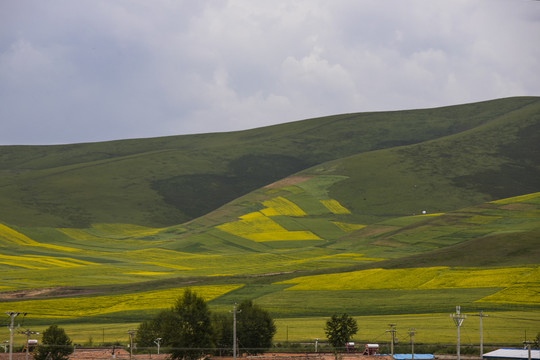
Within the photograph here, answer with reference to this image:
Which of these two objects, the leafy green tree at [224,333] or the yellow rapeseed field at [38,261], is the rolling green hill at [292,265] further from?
the leafy green tree at [224,333]

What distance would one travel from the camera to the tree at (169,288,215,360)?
6406 cm

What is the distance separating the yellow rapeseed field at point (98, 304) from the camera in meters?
91.5

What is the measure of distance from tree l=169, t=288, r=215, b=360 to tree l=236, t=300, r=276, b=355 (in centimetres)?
531

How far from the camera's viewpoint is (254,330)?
2761 inches

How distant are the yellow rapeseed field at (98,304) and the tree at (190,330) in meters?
24.3

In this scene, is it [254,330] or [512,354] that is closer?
[512,354]

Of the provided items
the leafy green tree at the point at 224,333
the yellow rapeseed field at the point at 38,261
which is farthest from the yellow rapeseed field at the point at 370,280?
the yellow rapeseed field at the point at 38,261

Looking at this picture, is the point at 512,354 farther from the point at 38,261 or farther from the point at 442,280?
the point at 38,261

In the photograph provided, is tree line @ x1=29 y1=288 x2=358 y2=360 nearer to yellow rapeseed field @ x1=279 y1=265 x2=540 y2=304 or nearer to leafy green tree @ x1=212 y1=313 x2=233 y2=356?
leafy green tree @ x1=212 y1=313 x2=233 y2=356

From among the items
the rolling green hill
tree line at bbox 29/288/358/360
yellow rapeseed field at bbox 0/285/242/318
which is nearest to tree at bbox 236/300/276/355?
tree line at bbox 29/288/358/360

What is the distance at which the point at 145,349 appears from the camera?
234 feet

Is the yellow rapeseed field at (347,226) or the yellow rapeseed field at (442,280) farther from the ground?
the yellow rapeseed field at (347,226)

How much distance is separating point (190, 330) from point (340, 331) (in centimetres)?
1424

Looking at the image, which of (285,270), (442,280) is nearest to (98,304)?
(285,270)
